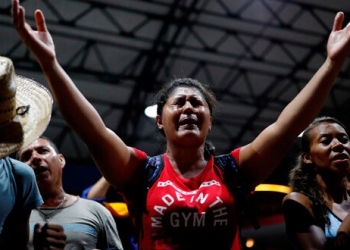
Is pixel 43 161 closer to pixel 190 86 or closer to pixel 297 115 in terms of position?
pixel 190 86

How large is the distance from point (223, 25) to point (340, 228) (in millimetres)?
6221

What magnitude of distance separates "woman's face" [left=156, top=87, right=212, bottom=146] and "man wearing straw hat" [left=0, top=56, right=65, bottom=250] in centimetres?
53

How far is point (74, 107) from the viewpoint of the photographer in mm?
1939

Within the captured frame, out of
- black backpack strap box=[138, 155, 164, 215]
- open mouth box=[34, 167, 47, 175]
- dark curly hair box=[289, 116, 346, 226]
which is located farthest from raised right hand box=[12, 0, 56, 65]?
open mouth box=[34, 167, 47, 175]

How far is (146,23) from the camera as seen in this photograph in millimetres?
8039

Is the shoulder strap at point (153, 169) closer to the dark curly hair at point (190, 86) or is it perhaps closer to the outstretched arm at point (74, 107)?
the outstretched arm at point (74, 107)

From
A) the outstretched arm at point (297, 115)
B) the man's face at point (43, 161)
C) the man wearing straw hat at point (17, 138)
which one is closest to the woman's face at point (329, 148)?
the outstretched arm at point (297, 115)

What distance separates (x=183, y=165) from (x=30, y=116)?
2.19 ft

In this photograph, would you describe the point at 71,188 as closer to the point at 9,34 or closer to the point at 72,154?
the point at 9,34

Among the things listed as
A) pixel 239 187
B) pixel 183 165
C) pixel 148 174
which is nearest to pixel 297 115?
pixel 239 187

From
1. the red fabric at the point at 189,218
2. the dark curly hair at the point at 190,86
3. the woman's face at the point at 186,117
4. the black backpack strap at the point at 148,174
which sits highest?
the dark curly hair at the point at 190,86

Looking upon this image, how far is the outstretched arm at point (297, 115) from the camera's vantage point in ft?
6.66

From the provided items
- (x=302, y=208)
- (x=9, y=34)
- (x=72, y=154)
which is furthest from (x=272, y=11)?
(x=302, y=208)

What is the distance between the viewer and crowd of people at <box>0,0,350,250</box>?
193 centimetres
